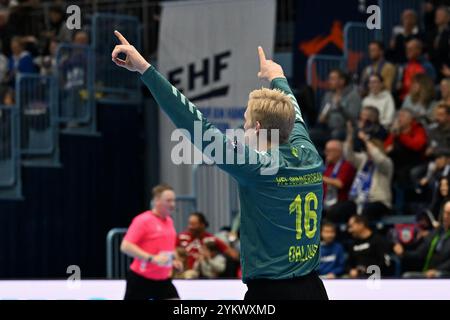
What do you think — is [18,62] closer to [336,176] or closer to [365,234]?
[336,176]

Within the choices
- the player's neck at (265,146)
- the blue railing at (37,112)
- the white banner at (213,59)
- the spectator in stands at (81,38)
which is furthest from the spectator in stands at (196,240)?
the player's neck at (265,146)

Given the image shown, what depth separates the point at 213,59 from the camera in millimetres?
16641

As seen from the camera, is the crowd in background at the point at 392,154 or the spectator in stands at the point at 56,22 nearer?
the crowd in background at the point at 392,154

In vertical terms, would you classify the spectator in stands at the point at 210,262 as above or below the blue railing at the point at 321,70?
below

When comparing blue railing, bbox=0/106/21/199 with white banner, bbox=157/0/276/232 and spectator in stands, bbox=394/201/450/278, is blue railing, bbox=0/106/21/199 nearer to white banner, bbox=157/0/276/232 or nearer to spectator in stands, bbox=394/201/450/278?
white banner, bbox=157/0/276/232

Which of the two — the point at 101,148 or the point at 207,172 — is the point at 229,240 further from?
the point at 101,148

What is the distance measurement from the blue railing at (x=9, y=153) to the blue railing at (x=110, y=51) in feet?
5.32

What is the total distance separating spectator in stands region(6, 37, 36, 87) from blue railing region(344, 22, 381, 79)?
4906 mm

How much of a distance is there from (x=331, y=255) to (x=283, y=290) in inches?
311

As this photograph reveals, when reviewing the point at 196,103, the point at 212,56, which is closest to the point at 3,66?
the point at 196,103

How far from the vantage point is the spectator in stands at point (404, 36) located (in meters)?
15.5

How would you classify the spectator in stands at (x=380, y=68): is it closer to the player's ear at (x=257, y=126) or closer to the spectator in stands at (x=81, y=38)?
the spectator in stands at (x=81, y=38)
